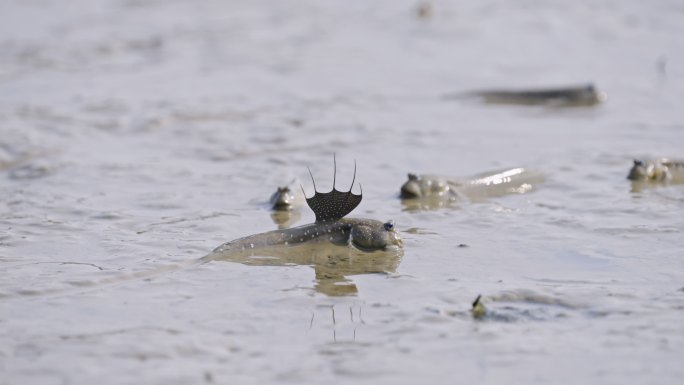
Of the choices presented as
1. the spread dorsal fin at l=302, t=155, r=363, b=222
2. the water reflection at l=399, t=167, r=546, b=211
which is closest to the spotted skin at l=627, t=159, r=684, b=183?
the water reflection at l=399, t=167, r=546, b=211

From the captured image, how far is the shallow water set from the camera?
12.9 ft

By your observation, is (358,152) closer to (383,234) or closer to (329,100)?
(329,100)

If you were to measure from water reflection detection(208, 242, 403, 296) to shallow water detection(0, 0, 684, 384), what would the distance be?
0.21 ft

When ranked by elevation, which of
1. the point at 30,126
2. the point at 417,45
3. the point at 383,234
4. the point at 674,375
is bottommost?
the point at 674,375

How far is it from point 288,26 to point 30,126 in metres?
5.17

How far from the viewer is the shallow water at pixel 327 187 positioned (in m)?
3.93

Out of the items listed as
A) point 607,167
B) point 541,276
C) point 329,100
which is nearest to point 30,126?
point 329,100

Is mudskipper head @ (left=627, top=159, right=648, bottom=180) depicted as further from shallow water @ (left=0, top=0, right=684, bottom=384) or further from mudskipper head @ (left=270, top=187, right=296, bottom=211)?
mudskipper head @ (left=270, top=187, right=296, bottom=211)

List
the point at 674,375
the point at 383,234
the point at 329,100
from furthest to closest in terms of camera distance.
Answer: the point at 329,100 → the point at 383,234 → the point at 674,375

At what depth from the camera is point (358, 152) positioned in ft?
24.8

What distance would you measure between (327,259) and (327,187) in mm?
1597

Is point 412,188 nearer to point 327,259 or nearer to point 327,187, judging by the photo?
point 327,187

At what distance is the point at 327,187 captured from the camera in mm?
6691

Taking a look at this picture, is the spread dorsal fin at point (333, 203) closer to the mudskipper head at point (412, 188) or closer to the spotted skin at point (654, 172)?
the mudskipper head at point (412, 188)
